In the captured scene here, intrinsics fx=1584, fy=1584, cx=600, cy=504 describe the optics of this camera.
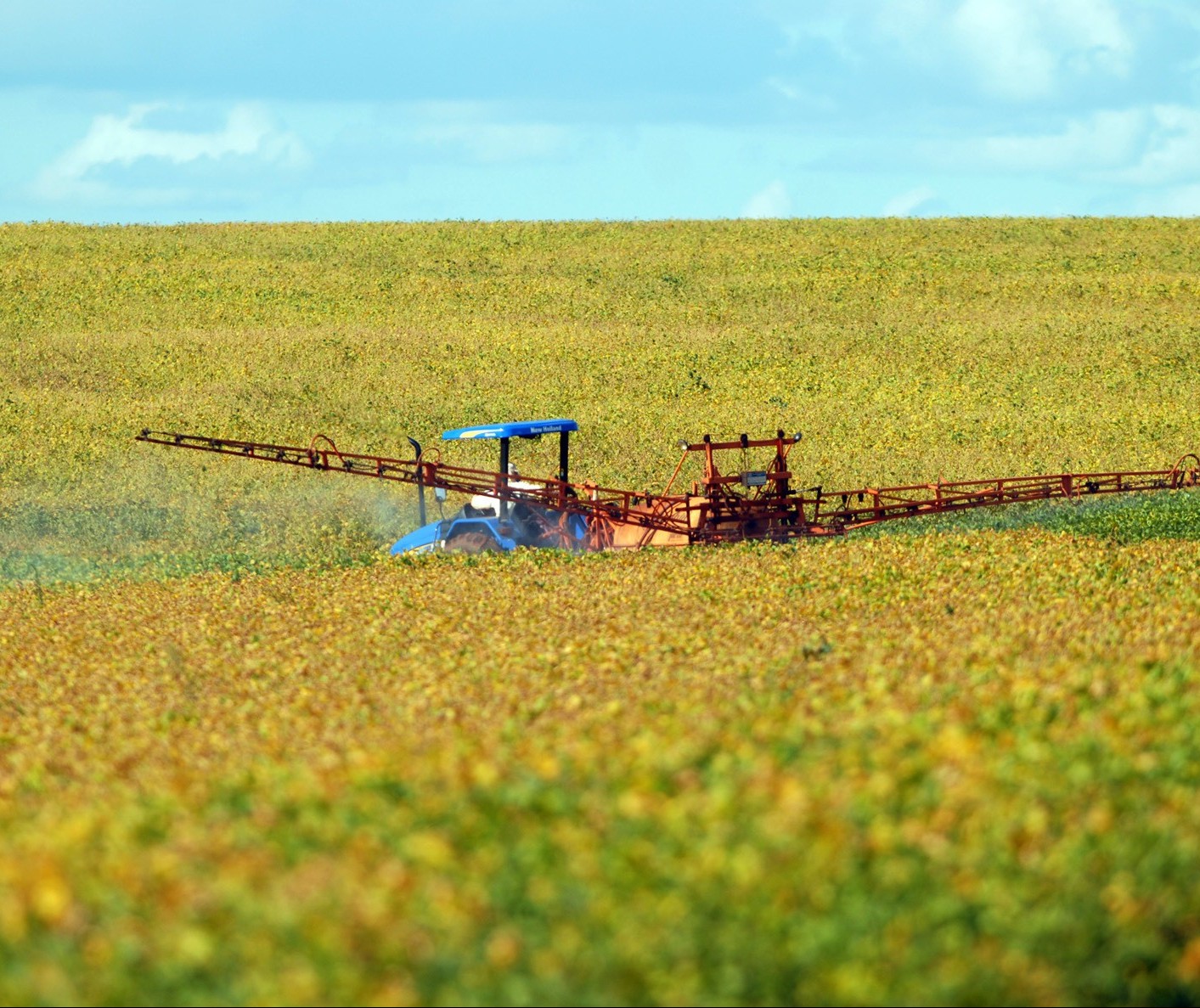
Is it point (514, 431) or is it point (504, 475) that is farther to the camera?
point (514, 431)

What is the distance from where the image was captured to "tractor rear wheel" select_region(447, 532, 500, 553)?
2175 cm

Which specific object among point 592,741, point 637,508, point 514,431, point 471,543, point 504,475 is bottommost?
point 592,741

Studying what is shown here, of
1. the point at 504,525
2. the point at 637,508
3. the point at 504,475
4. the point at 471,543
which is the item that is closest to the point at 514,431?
the point at 504,475

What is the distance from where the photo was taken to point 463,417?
41.0 m

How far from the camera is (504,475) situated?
21.2 m

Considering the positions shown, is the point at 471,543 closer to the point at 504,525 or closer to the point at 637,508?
the point at 504,525

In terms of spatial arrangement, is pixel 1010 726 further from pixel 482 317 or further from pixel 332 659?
pixel 482 317

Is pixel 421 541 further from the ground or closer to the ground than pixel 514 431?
closer to the ground

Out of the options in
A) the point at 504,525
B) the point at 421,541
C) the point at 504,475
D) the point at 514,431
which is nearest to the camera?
the point at 504,475

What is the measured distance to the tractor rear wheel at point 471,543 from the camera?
856 inches

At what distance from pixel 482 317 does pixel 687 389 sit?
12141 millimetres

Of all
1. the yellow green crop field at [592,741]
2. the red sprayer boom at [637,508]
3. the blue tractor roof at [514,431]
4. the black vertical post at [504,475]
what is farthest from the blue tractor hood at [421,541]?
the blue tractor roof at [514,431]

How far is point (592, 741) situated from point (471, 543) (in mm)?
13544

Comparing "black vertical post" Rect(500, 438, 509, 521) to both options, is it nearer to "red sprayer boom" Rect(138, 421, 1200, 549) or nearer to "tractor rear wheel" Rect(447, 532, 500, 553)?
"red sprayer boom" Rect(138, 421, 1200, 549)
